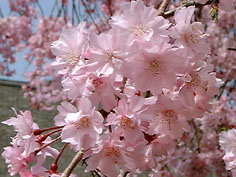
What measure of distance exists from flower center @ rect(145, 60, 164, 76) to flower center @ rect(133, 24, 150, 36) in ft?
0.25

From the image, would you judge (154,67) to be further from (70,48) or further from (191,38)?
(70,48)

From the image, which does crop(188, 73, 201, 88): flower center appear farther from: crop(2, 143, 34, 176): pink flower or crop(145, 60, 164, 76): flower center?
crop(2, 143, 34, 176): pink flower

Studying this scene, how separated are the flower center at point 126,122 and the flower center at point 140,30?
0.69 feet

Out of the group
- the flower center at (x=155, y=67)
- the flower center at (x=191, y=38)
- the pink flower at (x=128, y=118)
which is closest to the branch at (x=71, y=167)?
the pink flower at (x=128, y=118)

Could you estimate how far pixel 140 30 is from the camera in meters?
1.03

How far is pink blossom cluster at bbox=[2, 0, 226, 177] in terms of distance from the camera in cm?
100

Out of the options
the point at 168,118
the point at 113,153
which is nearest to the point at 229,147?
the point at 168,118

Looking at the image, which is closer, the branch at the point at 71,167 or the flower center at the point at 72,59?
the flower center at the point at 72,59

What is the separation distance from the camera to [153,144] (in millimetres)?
1167

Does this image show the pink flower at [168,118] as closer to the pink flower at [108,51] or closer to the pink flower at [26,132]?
the pink flower at [108,51]

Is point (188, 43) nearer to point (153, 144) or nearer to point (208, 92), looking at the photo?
point (208, 92)

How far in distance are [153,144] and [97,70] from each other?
30 cm

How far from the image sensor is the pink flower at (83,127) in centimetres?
104

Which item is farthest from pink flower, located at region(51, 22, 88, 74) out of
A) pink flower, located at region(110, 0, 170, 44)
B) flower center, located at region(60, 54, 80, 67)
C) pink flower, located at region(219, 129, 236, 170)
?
pink flower, located at region(219, 129, 236, 170)
